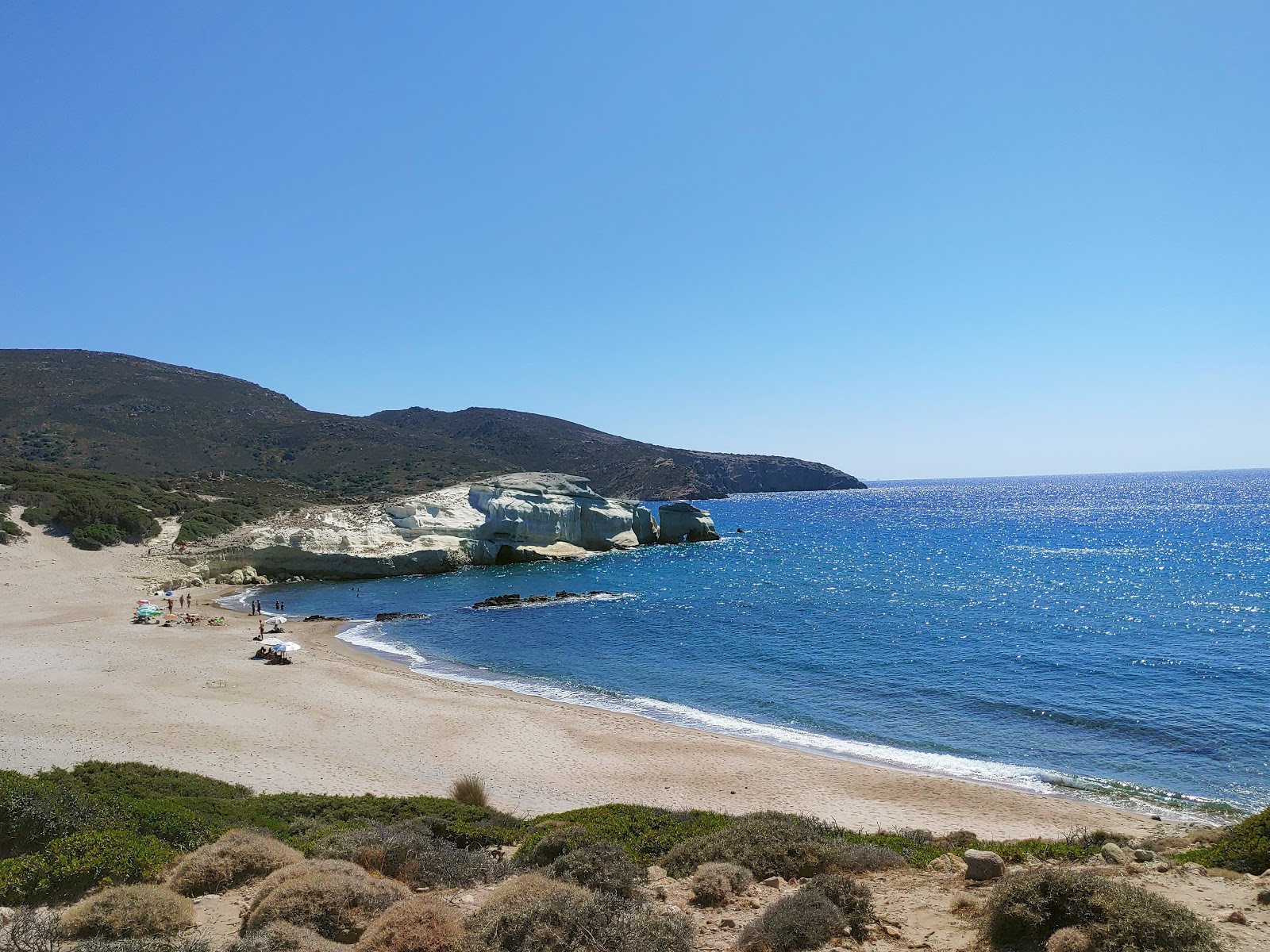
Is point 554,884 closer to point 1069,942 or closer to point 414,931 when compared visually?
point 414,931

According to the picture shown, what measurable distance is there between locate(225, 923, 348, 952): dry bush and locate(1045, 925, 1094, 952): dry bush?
18.0 feet

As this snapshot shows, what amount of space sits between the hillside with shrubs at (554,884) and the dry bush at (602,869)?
0.03 metres

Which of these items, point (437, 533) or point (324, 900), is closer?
point (324, 900)

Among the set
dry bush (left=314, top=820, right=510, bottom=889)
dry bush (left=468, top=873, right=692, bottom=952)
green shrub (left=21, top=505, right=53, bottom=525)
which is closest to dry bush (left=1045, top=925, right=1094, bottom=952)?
dry bush (left=468, top=873, right=692, bottom=952)

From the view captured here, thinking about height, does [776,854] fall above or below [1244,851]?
below

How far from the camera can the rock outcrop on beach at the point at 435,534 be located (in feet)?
166

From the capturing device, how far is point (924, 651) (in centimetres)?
2848

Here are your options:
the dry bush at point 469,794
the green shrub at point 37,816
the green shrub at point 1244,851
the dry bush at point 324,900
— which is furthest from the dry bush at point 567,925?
the dry bush at point 469,794

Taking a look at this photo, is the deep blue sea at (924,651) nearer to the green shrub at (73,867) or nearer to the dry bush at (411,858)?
the dry bush at (411,858)

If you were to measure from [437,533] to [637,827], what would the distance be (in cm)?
4904

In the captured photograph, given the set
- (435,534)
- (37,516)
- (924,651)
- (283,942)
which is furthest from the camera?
(435,534)

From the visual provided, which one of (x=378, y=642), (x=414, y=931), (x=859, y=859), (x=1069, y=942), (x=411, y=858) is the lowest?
(x=378, y=642)

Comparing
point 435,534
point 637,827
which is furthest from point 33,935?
point 435,534

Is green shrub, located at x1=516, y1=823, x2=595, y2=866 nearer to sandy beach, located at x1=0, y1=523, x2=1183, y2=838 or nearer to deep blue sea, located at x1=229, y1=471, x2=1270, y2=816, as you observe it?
sandy beach, located at x1=0, y1=523, x2=1183, y2=838
